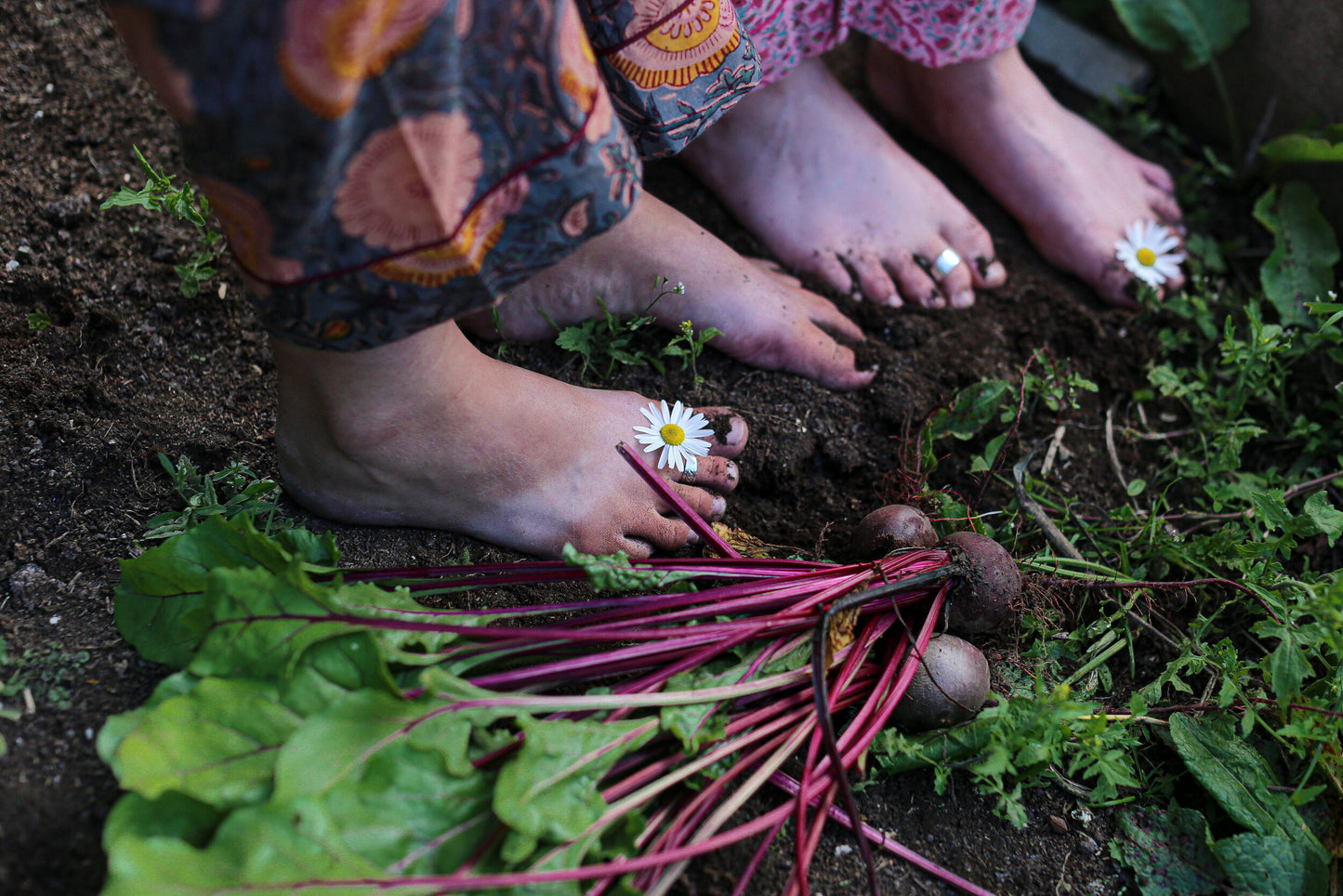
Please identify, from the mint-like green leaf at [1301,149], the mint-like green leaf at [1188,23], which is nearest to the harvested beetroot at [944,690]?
the mint-like green leaf at [1301,149]

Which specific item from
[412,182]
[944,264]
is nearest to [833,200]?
[944,264]

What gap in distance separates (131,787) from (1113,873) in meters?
1.37

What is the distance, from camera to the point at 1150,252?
2.18 metres

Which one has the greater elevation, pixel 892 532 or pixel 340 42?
pixel 340 42

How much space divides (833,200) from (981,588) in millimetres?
1045

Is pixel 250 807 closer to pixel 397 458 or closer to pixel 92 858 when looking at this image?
pixel 92 858

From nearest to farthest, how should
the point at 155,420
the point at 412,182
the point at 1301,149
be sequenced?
1. the point at 412,182
2. the point at 155,420
3. the point at 1301,149

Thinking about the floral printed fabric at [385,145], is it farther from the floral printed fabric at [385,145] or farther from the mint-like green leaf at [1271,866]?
the mint-like green leaf at [1271,866]

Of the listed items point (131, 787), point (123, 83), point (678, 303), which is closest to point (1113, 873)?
point (678, 303)

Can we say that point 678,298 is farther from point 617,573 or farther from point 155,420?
point 155,420

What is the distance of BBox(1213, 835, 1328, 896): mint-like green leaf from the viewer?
1.28 metres

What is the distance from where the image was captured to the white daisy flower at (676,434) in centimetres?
161

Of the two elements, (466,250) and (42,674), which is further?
(42,674)

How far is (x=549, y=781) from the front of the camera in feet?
3.46
